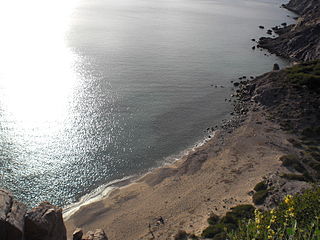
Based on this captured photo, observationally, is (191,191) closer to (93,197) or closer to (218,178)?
(218,178)

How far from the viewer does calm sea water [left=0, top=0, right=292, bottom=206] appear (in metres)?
47.0

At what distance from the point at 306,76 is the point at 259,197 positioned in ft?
142

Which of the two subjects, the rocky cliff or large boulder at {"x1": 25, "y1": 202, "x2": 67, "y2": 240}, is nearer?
the rocky cliff

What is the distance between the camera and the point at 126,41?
4500 inches

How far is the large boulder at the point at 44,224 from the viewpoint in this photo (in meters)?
22.7

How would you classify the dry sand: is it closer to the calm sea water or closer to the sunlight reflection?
the calm sea water

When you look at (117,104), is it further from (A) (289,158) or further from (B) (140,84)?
(A) (289,158)

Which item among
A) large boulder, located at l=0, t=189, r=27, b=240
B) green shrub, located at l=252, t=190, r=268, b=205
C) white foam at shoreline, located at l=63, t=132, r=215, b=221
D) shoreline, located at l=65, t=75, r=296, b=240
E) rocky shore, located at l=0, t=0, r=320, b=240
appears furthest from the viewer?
white foam at shoreline, located at l=63, t=132, r=215, b=221

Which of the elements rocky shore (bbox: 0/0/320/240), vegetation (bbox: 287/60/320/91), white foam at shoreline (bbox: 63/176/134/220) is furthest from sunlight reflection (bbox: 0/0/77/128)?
vegetation (bbox: 287/60/320/91)

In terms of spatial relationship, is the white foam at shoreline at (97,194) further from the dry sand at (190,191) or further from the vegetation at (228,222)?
the vegetation at (228,222)

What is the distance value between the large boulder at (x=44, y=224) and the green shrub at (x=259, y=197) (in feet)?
73.5

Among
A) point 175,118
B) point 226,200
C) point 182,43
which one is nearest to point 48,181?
point 226,200

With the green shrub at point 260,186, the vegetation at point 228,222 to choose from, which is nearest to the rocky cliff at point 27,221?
the vegetation at point 228,222

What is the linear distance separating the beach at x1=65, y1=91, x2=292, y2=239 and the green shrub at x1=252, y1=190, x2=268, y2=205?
98 centimetres
